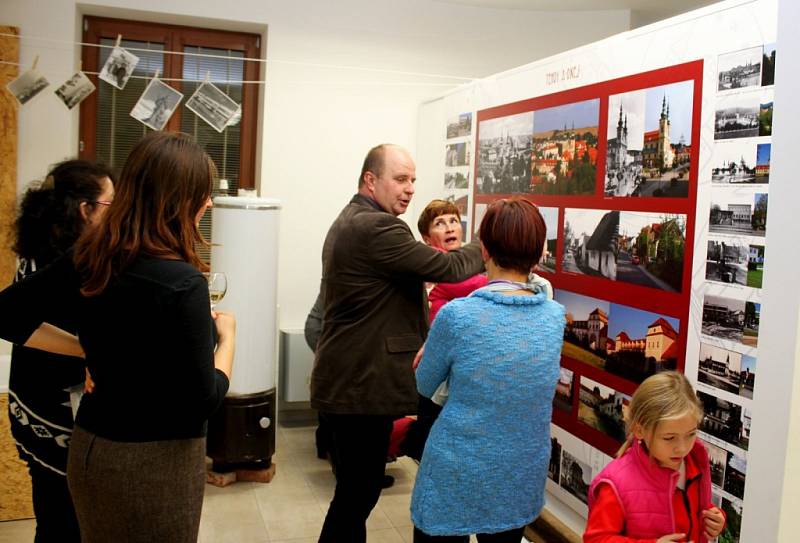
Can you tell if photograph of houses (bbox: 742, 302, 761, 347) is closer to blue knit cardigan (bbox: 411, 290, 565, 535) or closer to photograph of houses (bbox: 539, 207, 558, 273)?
Answer: blue knit cardigan (bbox: 411, 290, 565, 535)

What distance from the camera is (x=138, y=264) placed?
4.69 feet

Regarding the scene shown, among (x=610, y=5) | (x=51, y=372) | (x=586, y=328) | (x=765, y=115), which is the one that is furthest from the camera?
(x=610, y=5)

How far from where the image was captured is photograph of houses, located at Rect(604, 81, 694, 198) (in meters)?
2.38

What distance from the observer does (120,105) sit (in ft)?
15.2

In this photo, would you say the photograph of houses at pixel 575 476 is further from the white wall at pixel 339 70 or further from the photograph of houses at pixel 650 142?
the white wall at pixel 339 70

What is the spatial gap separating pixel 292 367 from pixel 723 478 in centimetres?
298

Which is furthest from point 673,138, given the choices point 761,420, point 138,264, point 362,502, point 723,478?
point 138,264

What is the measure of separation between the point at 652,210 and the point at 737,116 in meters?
0.44

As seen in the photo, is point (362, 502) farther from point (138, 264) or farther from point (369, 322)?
point (138, 264)

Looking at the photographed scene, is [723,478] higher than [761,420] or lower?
lower

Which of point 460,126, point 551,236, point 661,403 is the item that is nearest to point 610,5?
point 460,126

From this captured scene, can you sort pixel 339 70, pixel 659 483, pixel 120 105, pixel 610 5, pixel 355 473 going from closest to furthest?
pixel 659 483 < pixel 355 473 < pixel 120 105 < pixel 339 70 < pixel 610 5

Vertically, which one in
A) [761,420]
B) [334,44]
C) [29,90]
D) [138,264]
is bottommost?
[761,420]

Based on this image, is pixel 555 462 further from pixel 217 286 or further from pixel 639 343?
pixel 217 286
